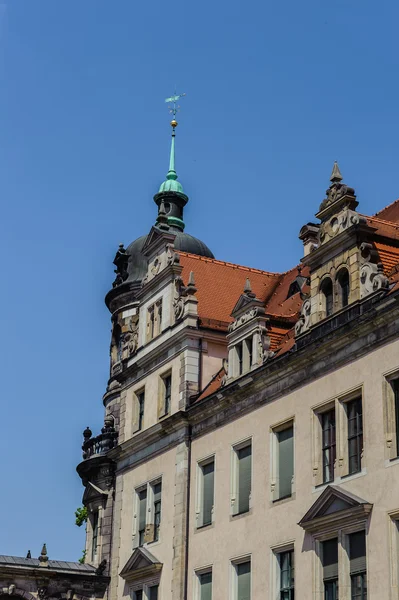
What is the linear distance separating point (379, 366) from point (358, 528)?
4146 mm

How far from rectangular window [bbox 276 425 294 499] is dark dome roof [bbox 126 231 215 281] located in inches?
791

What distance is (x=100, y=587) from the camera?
141ft

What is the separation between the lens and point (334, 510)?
29266 millimetres

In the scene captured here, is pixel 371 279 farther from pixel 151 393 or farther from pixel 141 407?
pixel 141 407

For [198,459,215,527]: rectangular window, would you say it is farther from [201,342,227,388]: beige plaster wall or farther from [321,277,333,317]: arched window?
[321,277,333,317]: arched window

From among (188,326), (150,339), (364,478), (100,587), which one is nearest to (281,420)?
(364,478)

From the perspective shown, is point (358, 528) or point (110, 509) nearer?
point (358, 528)

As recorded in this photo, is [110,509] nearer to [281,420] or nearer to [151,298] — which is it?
[151,298]

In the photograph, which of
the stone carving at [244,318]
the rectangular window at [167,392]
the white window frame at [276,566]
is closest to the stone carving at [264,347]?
the stone carving at [244,318]

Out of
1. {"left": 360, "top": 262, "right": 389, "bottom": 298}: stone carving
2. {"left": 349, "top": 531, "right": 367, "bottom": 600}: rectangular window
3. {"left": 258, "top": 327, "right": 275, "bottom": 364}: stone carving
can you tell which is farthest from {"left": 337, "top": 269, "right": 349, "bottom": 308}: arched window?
{"left": 349, "top": 531, "right": 367, "bottom": 600}: rectangular window

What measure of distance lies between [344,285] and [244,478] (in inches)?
275

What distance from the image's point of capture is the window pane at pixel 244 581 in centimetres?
3275

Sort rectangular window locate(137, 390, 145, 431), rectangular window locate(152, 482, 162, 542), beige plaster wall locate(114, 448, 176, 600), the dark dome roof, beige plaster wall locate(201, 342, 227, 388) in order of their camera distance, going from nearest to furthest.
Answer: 1. beige plaster wall locate(114, 448, 176, 600)
2. rectangular window locate(152, 482, 162, 542)
3. beige plaster wall locate(201, 342, 227, 388)
4. rectangular window locate(137, 390, 145, 431)
5. the dark dome roof

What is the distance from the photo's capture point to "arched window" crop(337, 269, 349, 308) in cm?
3138
